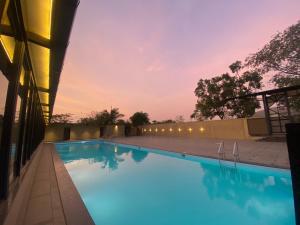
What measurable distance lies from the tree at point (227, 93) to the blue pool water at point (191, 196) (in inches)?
540

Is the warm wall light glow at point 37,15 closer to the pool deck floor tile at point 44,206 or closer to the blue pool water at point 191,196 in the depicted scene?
the pool deck floor tile at point 44,206

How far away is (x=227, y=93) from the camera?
1888 centimetres

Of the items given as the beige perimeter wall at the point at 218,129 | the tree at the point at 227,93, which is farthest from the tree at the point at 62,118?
the tree at the point at 227,93

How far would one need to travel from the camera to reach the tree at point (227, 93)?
18.1 meters

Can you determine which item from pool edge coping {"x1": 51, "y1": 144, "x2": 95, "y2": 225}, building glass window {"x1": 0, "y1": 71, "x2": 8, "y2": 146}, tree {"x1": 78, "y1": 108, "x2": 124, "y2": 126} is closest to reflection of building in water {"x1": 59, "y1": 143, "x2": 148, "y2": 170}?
pool edge coping {"x1": 51, "y1": 144, "x2": 95, "y2": 225}

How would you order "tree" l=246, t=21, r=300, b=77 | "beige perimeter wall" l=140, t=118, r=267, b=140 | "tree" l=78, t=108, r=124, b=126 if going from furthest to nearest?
"tree" l=78, t=108, r=124, b=126 → "beige perimeter wall" l=140, t=118, r=267, b=140 → "tree" l=246, t=21, r=300, b=77

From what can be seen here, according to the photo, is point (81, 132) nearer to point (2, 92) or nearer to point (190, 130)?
point (190, 130)

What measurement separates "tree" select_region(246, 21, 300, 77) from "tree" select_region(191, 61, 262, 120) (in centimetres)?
342

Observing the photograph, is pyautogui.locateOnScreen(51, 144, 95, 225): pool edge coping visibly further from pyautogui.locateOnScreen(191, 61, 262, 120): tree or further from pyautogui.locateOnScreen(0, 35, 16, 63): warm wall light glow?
pyautogui.locateOnScreen(191, 61, 262, 120): tree

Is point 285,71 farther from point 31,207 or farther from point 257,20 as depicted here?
point 31,207

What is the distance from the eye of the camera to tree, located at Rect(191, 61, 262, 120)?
18.1 m

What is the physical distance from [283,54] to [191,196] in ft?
45.4

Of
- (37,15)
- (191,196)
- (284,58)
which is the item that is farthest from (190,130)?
(37,15)

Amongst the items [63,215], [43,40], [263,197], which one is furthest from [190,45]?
[63,215]
